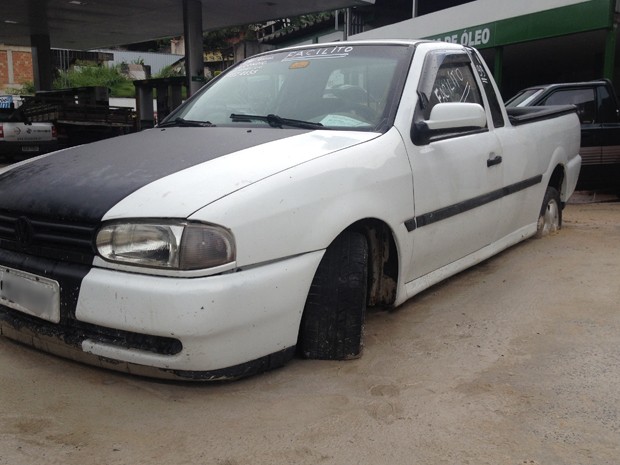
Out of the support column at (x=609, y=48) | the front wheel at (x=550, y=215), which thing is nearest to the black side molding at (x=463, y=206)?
the front wheel at (x=550, y=215)

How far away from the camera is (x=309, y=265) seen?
8.39 feet

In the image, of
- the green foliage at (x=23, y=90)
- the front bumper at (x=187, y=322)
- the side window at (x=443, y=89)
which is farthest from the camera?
the green foliage at (x=23, y=90)

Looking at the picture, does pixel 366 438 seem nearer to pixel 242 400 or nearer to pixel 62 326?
pixel 242 400

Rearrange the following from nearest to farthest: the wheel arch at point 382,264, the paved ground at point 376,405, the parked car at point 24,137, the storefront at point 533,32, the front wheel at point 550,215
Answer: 1. the paved ground at point 376,405
2. the wheel arch at point 382,264
3. the front wheel at point 550,215
4. the storefront at point 533,32
5. the parked car at point 24,137

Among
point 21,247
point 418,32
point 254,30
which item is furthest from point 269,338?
point 254,30

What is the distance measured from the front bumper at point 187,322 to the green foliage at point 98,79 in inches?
1269

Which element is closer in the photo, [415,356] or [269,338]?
[269,338]

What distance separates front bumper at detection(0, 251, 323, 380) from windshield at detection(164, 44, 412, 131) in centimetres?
108

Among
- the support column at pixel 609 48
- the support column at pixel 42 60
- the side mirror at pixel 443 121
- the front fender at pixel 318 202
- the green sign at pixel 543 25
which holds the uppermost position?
the support column at pixel 42 60

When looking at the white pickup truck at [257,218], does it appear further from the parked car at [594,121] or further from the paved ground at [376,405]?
the parked car at [594,121]

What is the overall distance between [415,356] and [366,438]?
2.76 feet

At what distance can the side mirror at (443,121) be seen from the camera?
10.5 ft

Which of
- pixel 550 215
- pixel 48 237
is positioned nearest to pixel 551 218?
pixel 550 215

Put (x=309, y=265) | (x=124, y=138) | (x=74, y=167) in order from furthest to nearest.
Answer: (x=124, y=138), (x=74, y=167), (x=309, y=265)
